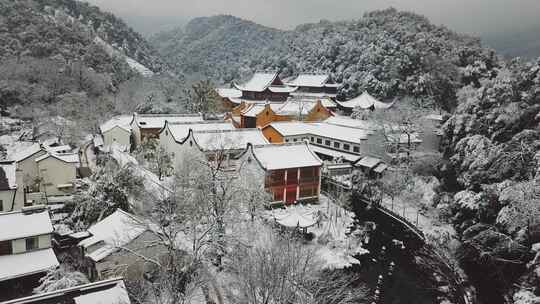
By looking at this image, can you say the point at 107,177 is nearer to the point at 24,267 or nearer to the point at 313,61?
the point at 24,267

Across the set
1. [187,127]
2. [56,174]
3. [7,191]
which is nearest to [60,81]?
[187,127]

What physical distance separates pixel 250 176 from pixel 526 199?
13.6 meters

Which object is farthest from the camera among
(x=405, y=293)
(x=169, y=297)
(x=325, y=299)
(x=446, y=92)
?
(x=446, y=92)

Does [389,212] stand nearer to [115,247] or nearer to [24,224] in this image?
[115,247]

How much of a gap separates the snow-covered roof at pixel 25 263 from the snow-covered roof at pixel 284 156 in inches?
481

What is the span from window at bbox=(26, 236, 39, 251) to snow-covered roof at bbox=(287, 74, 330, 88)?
42.5 metres

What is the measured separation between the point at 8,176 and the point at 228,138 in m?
11.8

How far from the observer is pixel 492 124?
19875mm

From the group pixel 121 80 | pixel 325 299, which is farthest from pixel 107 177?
pixel 121 80

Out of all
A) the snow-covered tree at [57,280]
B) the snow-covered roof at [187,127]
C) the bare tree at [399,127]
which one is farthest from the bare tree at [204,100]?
the snow-covered tree at [57,280]

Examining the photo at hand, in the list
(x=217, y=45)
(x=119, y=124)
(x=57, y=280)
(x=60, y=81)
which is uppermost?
(x=217, y=45)

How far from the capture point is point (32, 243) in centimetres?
1398

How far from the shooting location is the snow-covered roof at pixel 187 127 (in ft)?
92.8

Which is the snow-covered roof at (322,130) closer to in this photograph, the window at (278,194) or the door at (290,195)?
the door at (290,195)
